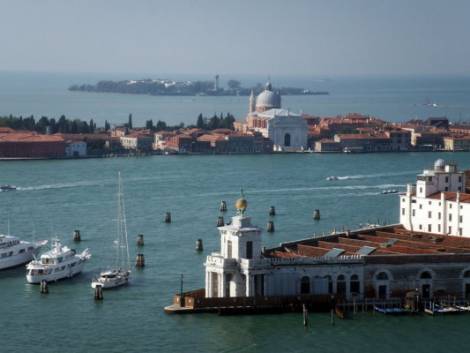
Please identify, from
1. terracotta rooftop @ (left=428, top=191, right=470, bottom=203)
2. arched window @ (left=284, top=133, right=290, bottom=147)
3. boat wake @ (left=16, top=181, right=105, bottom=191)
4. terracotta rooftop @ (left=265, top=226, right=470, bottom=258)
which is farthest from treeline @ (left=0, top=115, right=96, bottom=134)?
terracotta rooftop @ (left=265, top=226, right=470, bottom=258)

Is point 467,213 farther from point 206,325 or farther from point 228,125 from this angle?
point 228,125

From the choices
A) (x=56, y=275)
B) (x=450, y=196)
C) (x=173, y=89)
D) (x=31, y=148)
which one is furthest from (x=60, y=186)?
(x=173, y=89)

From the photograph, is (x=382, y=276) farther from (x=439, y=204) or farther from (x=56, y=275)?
(x=56, y=275)

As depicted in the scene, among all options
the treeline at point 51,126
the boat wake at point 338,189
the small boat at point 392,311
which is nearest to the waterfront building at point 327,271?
the small boat at point 392,311

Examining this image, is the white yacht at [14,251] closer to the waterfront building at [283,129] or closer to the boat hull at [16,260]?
the boat hull at [16,260]

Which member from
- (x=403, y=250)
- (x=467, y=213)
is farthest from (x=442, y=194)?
(x=403, y=250)
